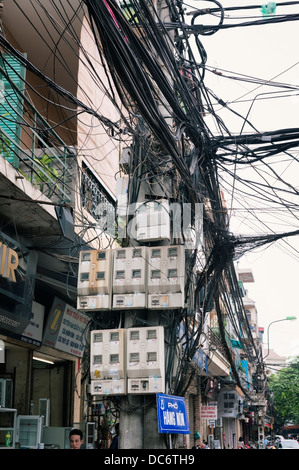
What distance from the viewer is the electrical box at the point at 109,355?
6621mm

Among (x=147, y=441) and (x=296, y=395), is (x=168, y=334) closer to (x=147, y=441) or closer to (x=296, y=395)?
(x=147, y=441)

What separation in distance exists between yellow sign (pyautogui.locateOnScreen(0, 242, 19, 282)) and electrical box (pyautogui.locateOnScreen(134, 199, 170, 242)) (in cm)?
197

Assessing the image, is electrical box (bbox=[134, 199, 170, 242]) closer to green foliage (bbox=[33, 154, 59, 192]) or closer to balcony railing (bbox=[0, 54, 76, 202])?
balcony railing (bbox=[0, 54, 76, 202])

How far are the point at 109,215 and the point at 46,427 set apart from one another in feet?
15.0

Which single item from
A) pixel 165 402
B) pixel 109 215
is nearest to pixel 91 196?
pixel 109 215

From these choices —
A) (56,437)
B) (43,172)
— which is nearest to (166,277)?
(43,172)

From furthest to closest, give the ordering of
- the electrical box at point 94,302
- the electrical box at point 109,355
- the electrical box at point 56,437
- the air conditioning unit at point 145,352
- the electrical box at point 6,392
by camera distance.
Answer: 1. the electrical box at point 56,437
2. the electrical box at point 6,392
3. the electrical box at point 94,302
4. the electrical box at point 109,355
5. the air conditioning unit at point 145,352

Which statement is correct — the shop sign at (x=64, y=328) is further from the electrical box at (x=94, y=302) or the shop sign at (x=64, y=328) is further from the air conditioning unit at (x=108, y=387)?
the air conditioning unit at (x=108, y=387)

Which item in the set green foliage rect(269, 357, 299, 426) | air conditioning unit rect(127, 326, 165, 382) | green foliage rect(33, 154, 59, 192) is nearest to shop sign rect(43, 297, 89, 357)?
green foliage rect(33, 154, 59, 192)

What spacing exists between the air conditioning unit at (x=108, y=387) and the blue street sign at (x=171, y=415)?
0.50 metres

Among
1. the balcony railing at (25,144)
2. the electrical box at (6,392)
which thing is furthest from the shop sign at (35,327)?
the balcony railing at (25,144)

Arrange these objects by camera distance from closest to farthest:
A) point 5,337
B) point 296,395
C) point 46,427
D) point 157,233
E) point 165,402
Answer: point 165,402, point 157,233, point 5,337, point 46,427, point 296,395

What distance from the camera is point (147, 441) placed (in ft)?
21.1

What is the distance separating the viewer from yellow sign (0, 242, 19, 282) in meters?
7.66
